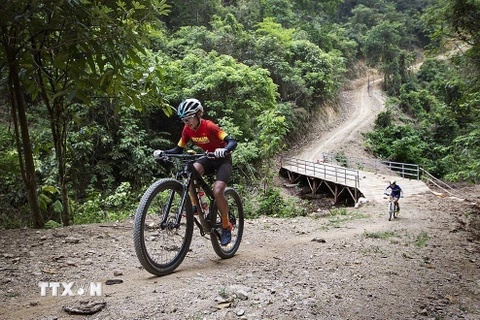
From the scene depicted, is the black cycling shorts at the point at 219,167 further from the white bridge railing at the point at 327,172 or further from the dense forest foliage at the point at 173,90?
the white bridge railing at the point at 327,172

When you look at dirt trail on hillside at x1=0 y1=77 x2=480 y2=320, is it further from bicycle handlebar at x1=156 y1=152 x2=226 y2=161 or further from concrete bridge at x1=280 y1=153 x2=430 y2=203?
concrete bridge at x1=280 y1=153 x2=430 y2=203

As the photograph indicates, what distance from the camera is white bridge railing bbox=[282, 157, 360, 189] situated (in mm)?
17817

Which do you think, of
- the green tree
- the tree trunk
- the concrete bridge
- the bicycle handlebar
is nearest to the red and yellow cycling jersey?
the bicycle handlebar

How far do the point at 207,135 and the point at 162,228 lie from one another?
1.27 meters

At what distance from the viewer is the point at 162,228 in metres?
3.87

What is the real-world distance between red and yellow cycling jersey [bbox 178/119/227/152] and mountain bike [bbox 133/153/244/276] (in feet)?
1.11

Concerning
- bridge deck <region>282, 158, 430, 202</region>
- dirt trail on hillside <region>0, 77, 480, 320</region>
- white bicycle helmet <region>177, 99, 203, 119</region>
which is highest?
white bicycle helmet <region>177, 99, 203, 119</region>

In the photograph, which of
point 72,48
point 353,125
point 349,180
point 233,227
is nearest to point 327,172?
point 349,180

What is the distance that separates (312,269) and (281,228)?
363cm

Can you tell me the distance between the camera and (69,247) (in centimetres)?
Answer: 475

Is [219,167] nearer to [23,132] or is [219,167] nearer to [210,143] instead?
[210,143]

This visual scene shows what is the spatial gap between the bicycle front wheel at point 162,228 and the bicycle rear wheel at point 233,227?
0.47 m

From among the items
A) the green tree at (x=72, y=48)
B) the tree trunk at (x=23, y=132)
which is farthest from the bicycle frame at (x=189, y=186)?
the tree trunk at (x=23, y=132)

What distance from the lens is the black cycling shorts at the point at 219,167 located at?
4387 millimetres
